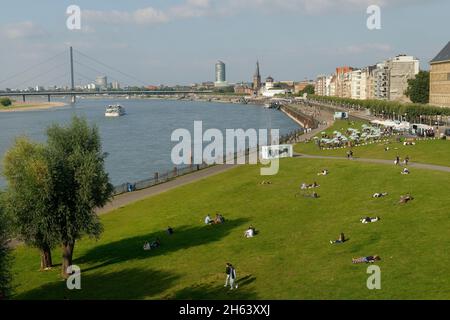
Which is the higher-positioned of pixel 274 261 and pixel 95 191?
pixel 95 191

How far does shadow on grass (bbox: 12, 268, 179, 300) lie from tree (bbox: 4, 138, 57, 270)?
2.31m

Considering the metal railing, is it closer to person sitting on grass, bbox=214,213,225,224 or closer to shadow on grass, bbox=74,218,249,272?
shadow on grass, bbox=74,218,249,272

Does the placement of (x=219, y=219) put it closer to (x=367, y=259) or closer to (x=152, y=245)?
(x=152, y=245)

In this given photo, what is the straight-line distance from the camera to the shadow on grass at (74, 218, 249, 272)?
2464 cm

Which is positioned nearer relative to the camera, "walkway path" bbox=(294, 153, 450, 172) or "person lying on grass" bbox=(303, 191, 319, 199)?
"person lying on grass" bbox=(303, 191, 319, 199)

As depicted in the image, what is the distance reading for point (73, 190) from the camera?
23438 mm

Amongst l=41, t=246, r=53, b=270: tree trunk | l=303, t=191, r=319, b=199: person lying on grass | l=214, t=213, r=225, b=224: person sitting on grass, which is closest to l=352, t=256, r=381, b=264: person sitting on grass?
l=214, t=213, r=225, b=224: person sitting on grass

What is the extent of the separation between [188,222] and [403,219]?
11804 mm

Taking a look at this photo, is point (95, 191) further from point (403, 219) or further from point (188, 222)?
point (403, 219)

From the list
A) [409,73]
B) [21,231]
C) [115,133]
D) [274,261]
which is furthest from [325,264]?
[409,73]

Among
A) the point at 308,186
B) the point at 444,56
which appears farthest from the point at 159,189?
the point at 444,56

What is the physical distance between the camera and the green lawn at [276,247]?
17.9 m

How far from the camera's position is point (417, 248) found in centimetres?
1997

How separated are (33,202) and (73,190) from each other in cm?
176
